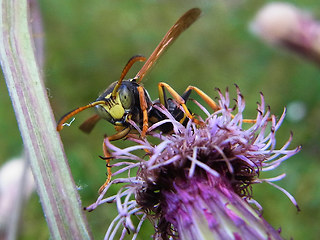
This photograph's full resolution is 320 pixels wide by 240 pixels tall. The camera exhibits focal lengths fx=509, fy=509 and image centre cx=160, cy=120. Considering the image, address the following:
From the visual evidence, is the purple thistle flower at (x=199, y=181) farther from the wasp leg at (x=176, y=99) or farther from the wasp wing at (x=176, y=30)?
the wasp wing at (x=176, y=30)

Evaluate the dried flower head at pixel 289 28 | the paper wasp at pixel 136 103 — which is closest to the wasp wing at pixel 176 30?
the paper wasp at pixel 136 103

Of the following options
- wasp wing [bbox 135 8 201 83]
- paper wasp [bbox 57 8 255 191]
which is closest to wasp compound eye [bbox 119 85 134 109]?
paper wasp [bbox 57 8 255 191]

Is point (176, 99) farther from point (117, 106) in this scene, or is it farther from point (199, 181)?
point (199, 181)

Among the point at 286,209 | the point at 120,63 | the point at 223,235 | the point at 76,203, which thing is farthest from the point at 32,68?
the point at 120,63

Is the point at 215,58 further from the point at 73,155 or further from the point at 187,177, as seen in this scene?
the point at 187,177

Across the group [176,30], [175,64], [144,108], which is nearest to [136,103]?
[144,108]

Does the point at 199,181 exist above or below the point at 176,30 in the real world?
below

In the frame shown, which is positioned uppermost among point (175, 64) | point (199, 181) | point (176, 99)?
point (176, 99)
